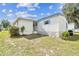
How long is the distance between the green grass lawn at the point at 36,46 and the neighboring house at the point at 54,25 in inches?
3.0

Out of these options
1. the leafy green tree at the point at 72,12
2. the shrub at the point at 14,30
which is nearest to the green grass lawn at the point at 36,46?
the shrub at the point at 14,30

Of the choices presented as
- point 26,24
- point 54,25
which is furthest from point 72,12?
point 26,24

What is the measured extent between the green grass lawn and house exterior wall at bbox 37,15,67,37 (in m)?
0.08

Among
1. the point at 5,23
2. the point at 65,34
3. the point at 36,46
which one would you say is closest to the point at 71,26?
the point at 65,34

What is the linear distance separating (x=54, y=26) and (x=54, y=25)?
0.01m

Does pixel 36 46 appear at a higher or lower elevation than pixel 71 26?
lower

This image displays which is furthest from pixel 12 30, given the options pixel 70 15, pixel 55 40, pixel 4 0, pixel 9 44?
pixel 70 15

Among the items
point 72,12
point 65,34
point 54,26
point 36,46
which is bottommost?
point 36,46

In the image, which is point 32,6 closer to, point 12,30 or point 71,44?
point 12,30

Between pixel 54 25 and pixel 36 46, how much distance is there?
350mm

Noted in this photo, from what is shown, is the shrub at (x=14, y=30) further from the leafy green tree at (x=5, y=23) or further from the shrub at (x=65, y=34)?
the shrub at (x=65, y=34)

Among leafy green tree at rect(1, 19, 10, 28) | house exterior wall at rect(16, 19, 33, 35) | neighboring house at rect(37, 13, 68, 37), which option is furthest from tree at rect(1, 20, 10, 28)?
neighboring house at rect(37, 13, 68, 37)

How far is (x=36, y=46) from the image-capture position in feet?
6.78

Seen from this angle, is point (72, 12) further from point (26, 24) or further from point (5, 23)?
point (5, 23)
